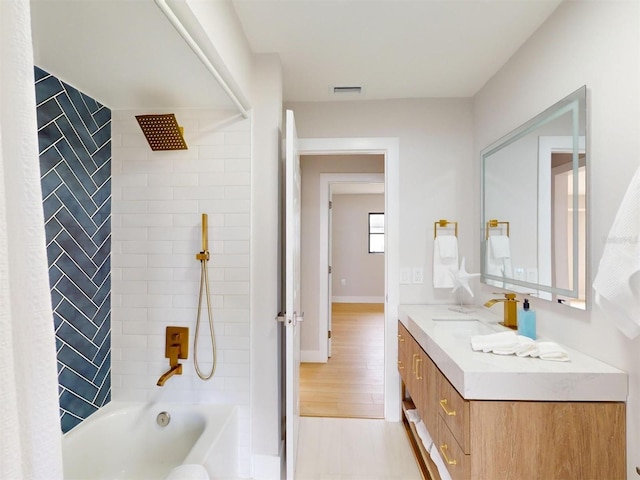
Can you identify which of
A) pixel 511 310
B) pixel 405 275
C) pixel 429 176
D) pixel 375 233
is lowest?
pixel 511 310

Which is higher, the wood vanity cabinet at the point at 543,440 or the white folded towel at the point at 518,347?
the white folded towel at the point at 518,347

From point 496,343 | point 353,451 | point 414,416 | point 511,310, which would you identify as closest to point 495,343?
point 496,343

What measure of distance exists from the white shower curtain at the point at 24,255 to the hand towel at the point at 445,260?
2284 millimetres

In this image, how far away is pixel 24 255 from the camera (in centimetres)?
37

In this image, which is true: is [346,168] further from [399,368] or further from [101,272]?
[101,272]

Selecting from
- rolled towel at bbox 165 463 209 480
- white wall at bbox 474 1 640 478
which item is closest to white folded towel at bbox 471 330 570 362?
white wall at bbox 474 1 640 478

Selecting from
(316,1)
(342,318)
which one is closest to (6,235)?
(316,1)

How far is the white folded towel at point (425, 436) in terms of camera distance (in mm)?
1598

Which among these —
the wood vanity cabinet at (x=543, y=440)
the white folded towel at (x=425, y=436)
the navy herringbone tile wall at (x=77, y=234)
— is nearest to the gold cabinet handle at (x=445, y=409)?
the wood vanity cabinet at (x=543, y=440)

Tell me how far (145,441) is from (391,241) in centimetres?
196

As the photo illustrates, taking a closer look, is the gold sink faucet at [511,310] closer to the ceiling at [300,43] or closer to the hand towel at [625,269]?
the hand towel at [625,269]

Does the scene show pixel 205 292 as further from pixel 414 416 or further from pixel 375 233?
pixel 375 233

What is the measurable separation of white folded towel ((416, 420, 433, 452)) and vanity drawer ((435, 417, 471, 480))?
120 mm

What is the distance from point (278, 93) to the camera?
74.3 inches
